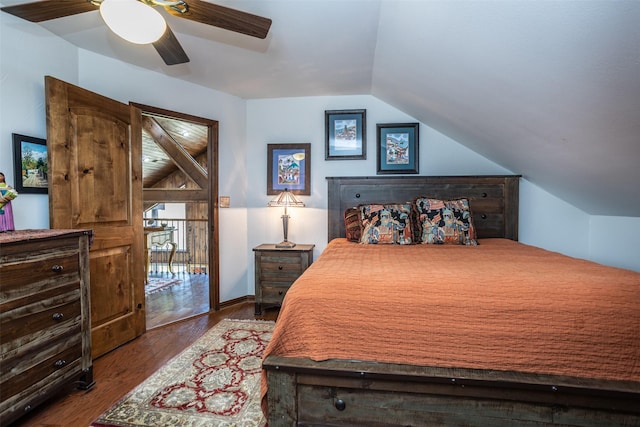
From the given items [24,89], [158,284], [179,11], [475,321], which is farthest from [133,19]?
[158,284]

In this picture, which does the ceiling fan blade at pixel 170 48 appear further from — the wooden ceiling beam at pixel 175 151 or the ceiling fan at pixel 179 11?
the wooden ceiling beam at pixel 175 151

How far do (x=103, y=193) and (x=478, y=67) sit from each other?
266 cm

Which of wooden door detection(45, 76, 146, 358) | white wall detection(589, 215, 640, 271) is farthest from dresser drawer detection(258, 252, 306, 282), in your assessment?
white wall detection(589, 215, 640, 271)

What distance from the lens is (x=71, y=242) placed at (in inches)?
70.1

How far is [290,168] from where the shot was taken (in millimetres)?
3607

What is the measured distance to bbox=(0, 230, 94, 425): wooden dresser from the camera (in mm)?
1449

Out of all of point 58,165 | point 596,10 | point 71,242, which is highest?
point 596,10

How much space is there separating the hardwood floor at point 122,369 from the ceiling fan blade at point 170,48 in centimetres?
199

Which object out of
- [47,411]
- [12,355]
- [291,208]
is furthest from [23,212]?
[291,208]

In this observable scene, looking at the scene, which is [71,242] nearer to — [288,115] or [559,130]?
[288,115]

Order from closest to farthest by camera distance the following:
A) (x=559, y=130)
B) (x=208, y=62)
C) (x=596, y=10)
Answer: (x=596, y=10), (x=559, y=130), (x=208, y=62)

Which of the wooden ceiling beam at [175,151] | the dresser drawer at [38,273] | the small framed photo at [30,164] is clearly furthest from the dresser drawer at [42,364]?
the wooden ceiling beam at [175,151]

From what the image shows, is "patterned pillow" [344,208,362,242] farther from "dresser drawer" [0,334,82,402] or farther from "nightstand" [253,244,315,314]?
"dresser drawer" [0,334,82,402]

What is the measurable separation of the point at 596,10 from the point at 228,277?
11.3 ft
